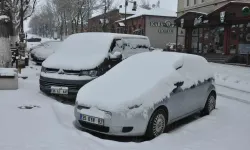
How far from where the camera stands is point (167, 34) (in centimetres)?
4603

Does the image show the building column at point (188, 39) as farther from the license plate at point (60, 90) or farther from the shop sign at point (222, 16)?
the license plate at point (60, 90)

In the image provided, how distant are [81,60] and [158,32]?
3841 cm

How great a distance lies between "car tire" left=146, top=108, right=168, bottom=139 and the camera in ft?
17.2

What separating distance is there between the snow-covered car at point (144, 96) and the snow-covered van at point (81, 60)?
4.28 feet

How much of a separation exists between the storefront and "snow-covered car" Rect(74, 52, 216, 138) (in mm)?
14669

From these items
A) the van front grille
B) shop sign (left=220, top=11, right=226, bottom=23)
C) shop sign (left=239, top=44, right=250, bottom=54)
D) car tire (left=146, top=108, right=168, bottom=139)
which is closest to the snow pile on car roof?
the van front grille

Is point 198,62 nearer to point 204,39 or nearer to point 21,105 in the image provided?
point 21,105

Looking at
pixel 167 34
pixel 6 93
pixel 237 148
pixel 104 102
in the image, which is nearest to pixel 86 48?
pixel 6 93

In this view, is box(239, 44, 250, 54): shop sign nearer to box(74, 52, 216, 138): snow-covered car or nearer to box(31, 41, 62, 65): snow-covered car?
box(31, 41, 62, 65): snow-covered car

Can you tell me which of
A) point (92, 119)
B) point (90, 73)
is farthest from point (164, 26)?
point (92, 119)

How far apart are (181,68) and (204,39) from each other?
70.0ft

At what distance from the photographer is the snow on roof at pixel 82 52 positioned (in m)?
7.83

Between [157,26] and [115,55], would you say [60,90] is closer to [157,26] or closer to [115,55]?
[115,55]

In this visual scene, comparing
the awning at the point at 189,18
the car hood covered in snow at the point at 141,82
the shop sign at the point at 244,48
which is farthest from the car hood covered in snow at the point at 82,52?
the awning at the point at 189,18
